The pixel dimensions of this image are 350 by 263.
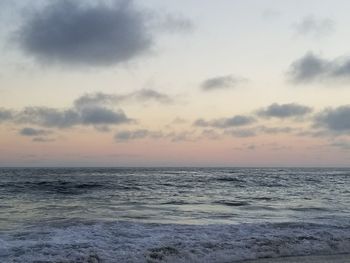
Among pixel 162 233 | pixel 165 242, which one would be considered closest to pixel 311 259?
pixel 165 242

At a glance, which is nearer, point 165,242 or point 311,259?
point 311,259

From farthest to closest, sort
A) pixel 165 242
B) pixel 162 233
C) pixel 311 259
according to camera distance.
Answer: pixel 162 233, pixel 165 242, pixel 311 259

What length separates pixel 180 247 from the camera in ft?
38.4

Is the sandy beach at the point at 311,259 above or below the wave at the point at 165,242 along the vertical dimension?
below

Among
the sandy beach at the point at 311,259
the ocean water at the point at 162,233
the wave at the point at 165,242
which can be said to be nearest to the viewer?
the sandy beach at the point at 311,259

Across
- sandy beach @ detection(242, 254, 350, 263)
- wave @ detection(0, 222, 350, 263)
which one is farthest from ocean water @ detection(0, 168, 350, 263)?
sandy beach @ detection(242, 254, 350, 263)

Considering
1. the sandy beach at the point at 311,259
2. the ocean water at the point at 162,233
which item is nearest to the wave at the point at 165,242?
the ocean water at the point at 162,233

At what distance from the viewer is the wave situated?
10.8m

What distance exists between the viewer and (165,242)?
481 inches

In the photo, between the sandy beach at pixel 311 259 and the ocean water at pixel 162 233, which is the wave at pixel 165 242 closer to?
the ocean water at pixel 162 233

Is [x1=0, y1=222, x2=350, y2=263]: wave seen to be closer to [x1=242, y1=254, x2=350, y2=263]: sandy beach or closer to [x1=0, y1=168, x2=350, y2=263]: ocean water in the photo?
[x1=0, y1=168, x2=350, y2=263]: ocean water

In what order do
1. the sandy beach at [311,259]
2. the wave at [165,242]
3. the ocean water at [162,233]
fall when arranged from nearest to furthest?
the sandy beach at [311,259], the wave at [165,242], the ocean water at [162,233]

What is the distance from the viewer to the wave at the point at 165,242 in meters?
10.8

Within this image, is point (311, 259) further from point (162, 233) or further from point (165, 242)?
point (162, 233)
